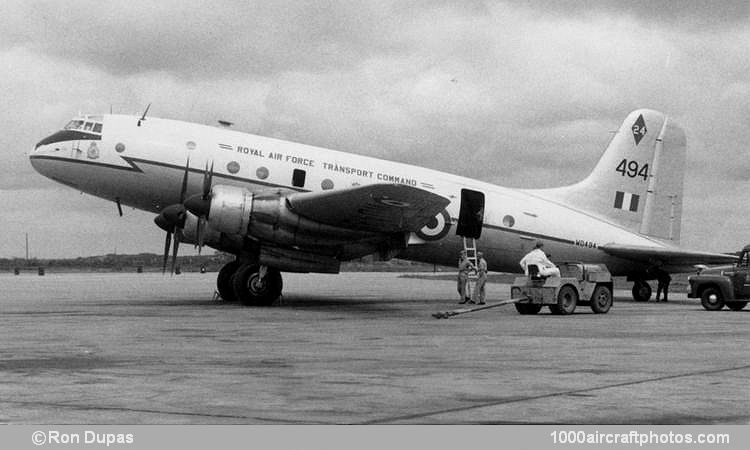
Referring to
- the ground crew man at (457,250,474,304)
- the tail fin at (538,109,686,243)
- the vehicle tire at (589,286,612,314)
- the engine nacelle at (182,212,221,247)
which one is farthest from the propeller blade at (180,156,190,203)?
the tail fin at (538,109,686,243)

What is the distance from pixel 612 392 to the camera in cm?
910

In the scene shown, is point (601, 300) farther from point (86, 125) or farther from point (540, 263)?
point (86, 125)

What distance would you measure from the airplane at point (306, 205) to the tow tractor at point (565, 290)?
3.07 meters

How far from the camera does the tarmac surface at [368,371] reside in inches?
307

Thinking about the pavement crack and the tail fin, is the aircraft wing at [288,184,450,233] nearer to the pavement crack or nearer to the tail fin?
the tail fin

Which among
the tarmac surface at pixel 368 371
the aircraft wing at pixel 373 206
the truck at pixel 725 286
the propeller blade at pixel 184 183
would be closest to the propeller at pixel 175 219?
→ the propeller blade at pixel 184 183

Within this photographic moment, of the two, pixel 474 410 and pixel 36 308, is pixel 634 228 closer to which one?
pixel 36 308

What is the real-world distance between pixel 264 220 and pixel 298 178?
2.92m

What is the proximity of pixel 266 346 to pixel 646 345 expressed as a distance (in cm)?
639

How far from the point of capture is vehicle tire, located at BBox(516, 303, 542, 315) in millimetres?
23281

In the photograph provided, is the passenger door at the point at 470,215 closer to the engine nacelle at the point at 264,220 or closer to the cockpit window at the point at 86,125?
the engine nacelle at the point at 264,220

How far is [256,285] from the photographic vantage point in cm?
2444

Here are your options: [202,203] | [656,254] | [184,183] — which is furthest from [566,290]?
[184,183]
